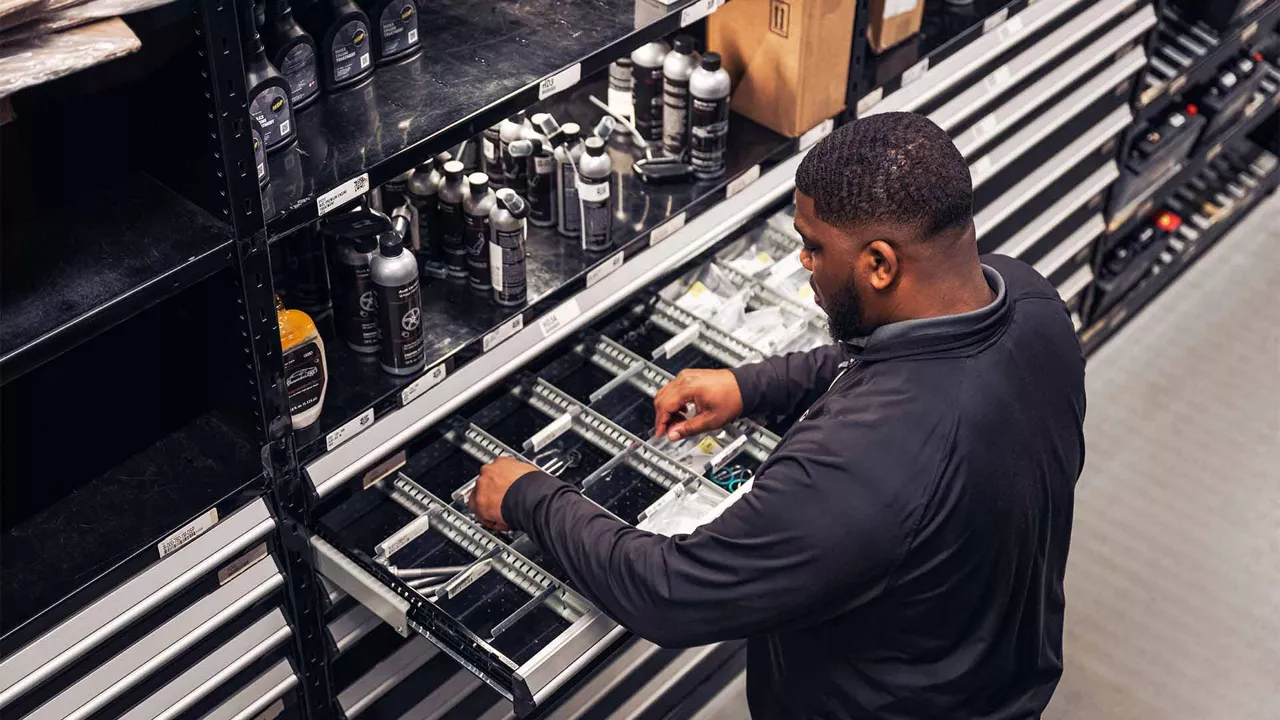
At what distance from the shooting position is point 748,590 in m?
2.17

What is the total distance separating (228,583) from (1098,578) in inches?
99.8

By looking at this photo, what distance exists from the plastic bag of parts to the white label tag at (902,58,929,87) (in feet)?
6.89

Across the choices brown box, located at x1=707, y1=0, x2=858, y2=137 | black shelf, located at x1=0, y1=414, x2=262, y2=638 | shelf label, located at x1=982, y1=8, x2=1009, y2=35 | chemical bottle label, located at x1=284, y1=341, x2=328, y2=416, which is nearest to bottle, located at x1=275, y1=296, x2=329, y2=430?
chemical bottle label, located at x1=284, y1=341, x2=328, y2=416

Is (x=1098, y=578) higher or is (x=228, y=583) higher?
(x=228, y=583)

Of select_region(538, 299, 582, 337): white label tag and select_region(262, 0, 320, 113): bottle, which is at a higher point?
select_region(262, 0, 320, 113): bottle

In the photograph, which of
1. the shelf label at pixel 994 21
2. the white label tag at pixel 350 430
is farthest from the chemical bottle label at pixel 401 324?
the shelf label at pixel 994 21

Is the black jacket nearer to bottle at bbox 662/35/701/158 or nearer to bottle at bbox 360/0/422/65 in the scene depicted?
bottle at bbox 360/0/422/65

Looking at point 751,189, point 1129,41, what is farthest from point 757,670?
point 1129,41

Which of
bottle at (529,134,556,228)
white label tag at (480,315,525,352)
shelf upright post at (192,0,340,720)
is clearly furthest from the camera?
bottle at (529,134,556,228)

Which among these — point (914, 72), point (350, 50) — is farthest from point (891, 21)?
point (350, 50)

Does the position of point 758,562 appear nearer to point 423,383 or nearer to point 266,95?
point 423,383

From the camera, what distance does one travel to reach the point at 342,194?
240 cm

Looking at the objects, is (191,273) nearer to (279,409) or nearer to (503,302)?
(279,409)

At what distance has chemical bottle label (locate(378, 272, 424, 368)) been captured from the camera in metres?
2.67
